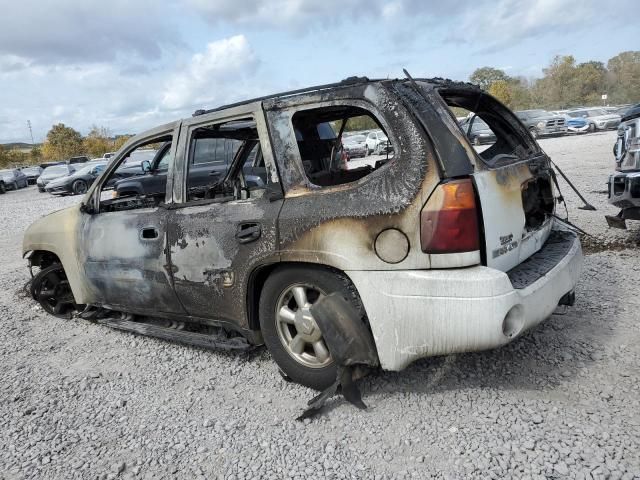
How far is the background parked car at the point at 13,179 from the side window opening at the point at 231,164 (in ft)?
104

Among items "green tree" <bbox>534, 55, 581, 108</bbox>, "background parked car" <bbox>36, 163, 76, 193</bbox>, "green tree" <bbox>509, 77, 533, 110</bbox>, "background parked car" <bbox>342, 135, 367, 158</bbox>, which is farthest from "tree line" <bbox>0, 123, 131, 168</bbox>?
"green tree" <bbox>534, 55, 581, 108</bbox>

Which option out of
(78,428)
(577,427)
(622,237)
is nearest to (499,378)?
(577,427)

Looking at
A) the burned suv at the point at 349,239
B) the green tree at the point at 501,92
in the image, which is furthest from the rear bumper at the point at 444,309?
the green tree at the point at 501,92

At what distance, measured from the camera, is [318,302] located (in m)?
2.75

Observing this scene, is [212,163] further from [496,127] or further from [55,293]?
[496,127]

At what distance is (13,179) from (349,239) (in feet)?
115

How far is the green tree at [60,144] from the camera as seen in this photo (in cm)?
5878

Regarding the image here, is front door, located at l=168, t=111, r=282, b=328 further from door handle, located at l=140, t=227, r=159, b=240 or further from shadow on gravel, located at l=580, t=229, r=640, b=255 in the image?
shadow on gravel, located at l=580, t=229, r=640, b=255

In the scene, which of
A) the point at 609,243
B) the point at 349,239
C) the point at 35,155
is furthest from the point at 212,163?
the point at 35,155

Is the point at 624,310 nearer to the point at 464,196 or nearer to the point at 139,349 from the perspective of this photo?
the point at 464,196

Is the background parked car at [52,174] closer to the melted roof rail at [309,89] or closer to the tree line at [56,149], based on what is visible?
the melted roof rail at [309,89]

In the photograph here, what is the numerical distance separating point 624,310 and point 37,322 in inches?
211

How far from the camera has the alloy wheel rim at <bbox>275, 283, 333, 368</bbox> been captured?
2910 millimetres

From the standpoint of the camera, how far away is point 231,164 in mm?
4363
